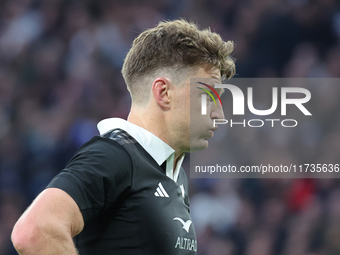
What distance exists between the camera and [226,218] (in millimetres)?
4754

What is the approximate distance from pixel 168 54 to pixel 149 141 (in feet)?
1.41

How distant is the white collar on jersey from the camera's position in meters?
1.80

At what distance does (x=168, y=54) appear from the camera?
1.94 metres

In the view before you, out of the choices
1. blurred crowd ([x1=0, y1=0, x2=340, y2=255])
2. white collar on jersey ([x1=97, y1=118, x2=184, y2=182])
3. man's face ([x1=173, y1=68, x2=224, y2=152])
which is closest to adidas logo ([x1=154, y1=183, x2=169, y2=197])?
white collar on jersey ([x1=97, y1=118, x2=184, y2=182])

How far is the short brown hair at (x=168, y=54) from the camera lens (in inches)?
76.2

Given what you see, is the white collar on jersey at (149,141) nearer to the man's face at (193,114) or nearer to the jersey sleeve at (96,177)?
the man's face at (193,114)

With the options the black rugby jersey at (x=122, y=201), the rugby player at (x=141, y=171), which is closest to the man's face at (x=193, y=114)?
the rugby player at (x=141, y=171)

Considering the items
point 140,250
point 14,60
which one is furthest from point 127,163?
point 14,60

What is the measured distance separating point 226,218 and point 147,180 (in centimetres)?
332

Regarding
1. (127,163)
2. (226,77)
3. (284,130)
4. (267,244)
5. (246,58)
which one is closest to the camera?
(127,163)

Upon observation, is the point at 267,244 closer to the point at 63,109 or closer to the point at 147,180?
the point at 63,109

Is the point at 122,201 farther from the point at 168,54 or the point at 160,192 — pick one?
the point at 168,54

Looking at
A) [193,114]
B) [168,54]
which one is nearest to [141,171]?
[193,114]

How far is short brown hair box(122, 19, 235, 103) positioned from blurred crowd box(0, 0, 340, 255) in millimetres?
3068
